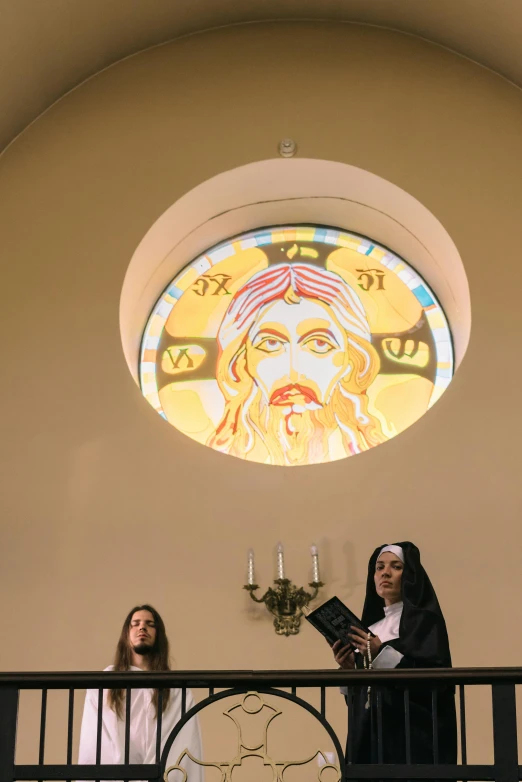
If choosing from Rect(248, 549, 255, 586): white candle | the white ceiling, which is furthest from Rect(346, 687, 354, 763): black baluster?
the white ceiling

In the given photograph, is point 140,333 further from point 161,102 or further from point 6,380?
point 161,102

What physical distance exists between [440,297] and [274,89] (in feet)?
6.39

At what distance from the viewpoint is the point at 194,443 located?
25.2ft

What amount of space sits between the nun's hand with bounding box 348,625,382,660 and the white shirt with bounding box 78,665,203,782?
99 cm

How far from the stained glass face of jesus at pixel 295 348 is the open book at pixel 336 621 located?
117 inches

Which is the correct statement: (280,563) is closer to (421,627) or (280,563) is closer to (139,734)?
(139,734)

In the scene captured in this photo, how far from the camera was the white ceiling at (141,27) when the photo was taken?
7941 millimetres

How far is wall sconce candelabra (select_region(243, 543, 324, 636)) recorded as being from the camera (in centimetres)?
710

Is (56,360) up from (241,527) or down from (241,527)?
up

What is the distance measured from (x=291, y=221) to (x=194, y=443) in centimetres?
218

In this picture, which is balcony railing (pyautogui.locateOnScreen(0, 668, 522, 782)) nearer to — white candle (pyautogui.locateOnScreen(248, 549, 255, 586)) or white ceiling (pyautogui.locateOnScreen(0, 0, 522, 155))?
white candle (pyautogui.locateOnScreen(248, 549, 255, 586))

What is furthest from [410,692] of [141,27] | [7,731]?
[141,27]

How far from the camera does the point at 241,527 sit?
7.41 metres

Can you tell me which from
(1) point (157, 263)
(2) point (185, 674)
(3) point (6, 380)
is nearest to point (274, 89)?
(1) point (157, 263)
